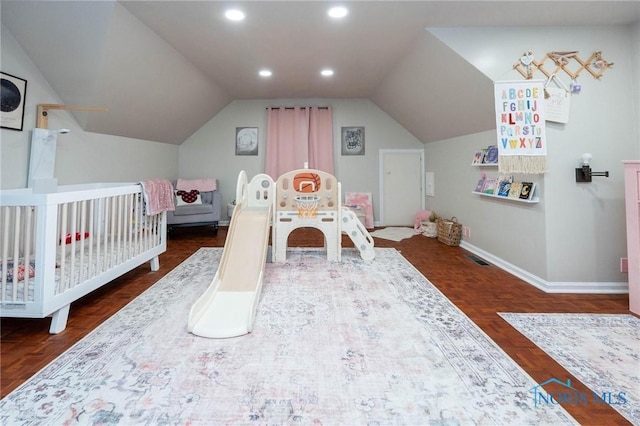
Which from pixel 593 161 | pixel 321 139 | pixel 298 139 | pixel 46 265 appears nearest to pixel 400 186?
pixel 321 139

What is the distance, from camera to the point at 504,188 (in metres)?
2.91

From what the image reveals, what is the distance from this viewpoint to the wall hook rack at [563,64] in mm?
2402

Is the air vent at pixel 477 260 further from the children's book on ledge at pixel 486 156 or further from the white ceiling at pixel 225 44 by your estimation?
the white ceiling at pixel 225 44

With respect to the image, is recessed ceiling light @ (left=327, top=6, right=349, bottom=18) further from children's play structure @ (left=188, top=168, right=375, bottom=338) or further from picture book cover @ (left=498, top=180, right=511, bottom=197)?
picture book cover @ (left=498, top=180, right=511, bottom=197)

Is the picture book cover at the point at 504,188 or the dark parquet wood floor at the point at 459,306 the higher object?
the picture book cover at the point at 504,188

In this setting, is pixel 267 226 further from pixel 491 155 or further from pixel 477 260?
pixel 491 155

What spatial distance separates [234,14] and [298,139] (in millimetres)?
3034

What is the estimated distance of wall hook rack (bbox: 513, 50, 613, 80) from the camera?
2402mm

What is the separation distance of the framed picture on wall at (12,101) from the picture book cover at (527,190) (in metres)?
4.58

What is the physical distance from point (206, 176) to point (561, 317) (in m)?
5.61

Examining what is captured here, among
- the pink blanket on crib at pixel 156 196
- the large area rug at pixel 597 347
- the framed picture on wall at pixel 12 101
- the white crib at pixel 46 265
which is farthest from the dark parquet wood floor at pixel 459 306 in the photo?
the framed picture on wall at pixel 12 101

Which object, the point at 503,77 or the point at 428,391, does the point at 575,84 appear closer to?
the point at 503,77

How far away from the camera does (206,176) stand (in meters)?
5.68

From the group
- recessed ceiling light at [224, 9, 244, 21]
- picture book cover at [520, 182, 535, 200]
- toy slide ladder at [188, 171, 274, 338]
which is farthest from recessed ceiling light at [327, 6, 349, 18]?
picture book cover at [520, 182, 535, 200]
